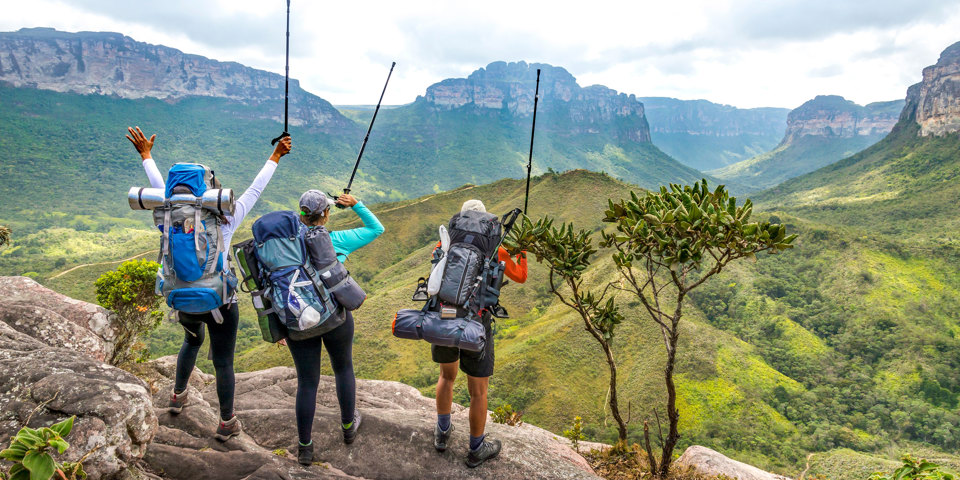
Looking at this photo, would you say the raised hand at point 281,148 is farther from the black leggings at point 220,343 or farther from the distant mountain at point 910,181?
the distant mountain at point 910,181

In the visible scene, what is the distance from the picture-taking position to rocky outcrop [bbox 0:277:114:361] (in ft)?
18.9

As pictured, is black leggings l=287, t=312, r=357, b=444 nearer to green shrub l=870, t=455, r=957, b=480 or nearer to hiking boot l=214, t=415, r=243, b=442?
hiking boot l=214, t=415, r=243, b=442

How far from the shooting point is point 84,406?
10.4 feet

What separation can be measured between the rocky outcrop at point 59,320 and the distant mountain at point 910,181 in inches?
Answer: 2801

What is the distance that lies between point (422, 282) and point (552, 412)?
84.0ft

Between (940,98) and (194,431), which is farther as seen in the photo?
(940,98)

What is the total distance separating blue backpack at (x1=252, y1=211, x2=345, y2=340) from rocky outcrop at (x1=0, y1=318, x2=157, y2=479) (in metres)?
1.16

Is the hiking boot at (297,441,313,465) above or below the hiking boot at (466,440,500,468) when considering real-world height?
above

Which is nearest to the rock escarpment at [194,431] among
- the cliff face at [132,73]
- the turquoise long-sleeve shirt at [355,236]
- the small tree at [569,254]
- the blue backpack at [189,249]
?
the blue backpack at [189,249]

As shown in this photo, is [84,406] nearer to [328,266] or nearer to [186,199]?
[186,199]

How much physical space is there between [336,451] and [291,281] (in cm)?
197

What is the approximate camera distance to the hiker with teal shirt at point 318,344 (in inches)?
160

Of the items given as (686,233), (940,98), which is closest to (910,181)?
(940,98)

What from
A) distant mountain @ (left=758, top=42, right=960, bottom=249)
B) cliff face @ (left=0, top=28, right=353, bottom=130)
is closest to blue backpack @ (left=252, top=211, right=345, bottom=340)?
A: distant mountain @ (left=758, top=42, right=960, bottom=249)
